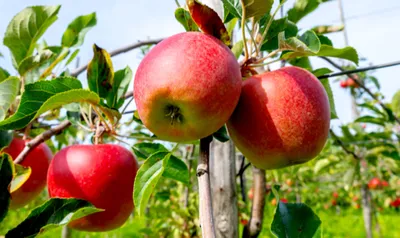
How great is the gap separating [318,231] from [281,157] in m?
0.12

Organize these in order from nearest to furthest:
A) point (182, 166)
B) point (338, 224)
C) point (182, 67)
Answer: point (182, 67)
point (182, 166)
point (338, 224)

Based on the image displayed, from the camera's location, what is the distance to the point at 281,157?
0.59 metres

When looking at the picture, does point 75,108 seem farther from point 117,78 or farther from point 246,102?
point 246,102

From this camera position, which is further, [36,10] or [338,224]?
[338,224]

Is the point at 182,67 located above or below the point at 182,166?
above

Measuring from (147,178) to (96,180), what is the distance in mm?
294

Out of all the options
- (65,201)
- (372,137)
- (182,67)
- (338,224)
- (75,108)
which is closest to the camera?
(182,67)

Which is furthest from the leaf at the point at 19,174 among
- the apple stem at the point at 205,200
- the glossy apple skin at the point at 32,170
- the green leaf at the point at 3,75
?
the apple stem at the point at 205,200

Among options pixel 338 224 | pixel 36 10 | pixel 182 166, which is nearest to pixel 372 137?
pixel 182 166

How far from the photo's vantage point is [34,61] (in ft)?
2.89

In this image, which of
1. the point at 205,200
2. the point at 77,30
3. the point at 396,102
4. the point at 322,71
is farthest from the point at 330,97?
the point at 396,102

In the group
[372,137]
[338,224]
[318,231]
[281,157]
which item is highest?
[281,157]

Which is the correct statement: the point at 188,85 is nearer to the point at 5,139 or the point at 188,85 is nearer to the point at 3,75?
the point at 5,139

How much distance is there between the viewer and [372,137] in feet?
6.69
